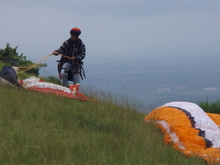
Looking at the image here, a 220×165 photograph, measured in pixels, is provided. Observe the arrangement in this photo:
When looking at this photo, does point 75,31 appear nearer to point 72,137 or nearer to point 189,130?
point 189,130

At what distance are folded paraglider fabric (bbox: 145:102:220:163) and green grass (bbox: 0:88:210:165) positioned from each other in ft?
0.59

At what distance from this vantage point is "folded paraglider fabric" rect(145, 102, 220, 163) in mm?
5078

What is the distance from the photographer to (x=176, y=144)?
17.6ft

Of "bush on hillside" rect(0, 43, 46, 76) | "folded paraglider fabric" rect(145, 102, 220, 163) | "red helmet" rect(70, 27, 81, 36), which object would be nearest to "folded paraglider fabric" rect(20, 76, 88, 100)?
"red helmet" rect(70, 27, 81, 36)

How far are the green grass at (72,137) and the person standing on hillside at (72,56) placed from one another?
7.83 feet

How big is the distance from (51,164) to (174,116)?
119 inches

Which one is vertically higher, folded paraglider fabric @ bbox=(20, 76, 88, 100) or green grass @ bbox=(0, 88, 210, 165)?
folded paraglider fabric @ bbox=(20, 76, 88, 100)

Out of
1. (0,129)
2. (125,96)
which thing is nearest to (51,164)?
(0,129)

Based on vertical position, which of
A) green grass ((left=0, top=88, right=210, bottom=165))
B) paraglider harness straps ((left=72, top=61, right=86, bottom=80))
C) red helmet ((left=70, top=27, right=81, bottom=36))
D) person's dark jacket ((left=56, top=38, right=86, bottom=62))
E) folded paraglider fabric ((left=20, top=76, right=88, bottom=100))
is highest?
red helmet ((left=70, top=27, right=81, bottom=36))

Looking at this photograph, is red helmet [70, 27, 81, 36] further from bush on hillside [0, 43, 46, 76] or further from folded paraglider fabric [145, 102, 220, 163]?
bush on hillside [0, 43, 46, 76]

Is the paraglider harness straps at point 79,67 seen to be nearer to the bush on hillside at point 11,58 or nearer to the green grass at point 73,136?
the green grass at point 73,136

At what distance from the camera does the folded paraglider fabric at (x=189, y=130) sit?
5078 mm

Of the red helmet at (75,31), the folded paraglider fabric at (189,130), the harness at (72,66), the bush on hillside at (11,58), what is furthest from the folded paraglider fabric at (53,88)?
the bush on hillside at (11,58)

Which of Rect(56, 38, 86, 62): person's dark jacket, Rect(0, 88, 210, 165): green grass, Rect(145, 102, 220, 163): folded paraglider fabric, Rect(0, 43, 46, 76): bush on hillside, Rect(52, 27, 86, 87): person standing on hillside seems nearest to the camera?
Rect(0, 88, 210, 165): green grass
